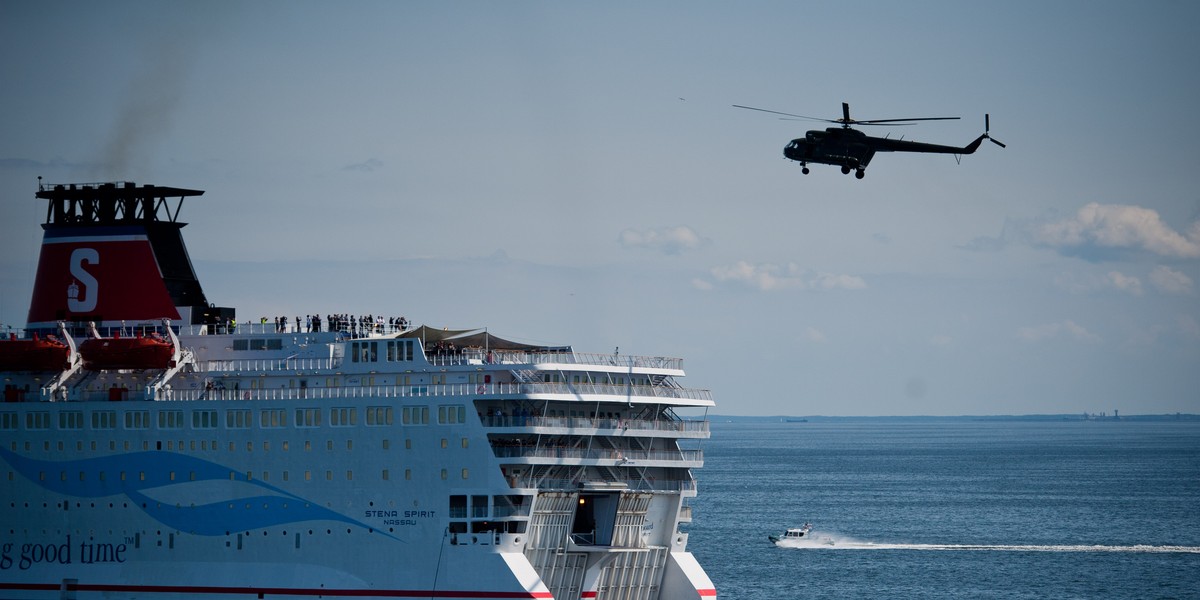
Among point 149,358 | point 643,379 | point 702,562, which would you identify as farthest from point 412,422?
point 702,562

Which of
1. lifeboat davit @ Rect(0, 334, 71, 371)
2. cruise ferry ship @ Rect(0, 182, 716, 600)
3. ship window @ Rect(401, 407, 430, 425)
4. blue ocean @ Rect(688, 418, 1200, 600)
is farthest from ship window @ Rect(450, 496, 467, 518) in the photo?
blue ocean @ Rect(688, 418, 1200, 600)

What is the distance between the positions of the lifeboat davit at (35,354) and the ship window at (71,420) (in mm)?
1942

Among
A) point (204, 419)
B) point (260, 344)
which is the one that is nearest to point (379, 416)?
point (204, 419)

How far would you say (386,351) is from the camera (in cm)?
6072

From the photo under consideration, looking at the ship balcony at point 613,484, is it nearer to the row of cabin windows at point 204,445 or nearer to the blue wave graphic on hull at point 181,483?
Result: the row of cabin windows at point 204,445

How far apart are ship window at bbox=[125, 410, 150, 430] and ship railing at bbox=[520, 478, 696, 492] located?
15.2 metres

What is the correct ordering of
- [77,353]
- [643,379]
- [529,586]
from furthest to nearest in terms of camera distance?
[77,353] → [643,379] → [529,586]

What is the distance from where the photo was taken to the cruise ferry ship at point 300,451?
57781mm

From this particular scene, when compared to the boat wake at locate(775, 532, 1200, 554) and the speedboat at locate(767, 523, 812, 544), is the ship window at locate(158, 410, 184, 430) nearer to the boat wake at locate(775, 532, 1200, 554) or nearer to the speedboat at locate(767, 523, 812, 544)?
the boat wake at locate(775, 532, 1200, 554)

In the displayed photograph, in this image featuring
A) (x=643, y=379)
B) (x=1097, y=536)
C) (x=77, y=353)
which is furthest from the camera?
(x=1097, y=536)

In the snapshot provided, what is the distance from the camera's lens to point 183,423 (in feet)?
207

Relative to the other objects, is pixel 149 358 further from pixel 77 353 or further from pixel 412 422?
pixel 412 422

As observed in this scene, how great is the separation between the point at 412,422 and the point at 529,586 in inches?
271

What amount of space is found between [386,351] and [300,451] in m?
4.48
